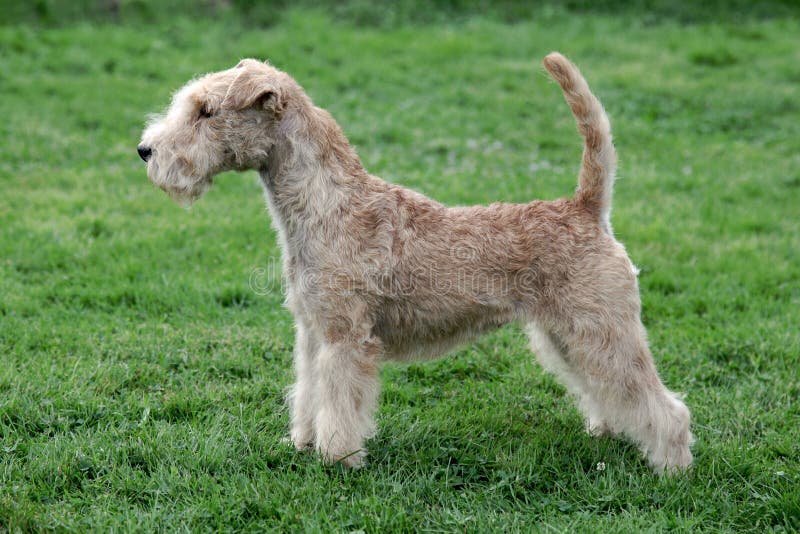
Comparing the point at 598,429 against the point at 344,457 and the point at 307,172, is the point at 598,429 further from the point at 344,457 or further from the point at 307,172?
the point at 307,172

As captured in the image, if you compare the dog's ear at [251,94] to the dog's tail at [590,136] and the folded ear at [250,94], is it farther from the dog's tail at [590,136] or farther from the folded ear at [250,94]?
the dog's tail at [590,136]

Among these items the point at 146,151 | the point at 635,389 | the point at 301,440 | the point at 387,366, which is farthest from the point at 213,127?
the point at 635,389

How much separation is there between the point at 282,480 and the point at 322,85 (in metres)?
8.25

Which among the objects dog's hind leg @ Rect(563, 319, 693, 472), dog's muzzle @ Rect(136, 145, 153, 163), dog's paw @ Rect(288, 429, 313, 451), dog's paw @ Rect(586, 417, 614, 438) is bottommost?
dog's paw @ Rect(586, 417, 614, 438)

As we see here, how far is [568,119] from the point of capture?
35.0ft

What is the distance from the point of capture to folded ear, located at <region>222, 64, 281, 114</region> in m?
3.90

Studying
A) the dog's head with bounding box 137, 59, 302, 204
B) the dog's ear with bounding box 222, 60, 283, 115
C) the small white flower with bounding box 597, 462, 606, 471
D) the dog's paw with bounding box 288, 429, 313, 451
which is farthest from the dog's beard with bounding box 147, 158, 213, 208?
the small white flower with bounding box 597, 462, 606, 471

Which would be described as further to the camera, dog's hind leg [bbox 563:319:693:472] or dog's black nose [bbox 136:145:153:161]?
dog's hind leg [bbox 563:319:693:472]

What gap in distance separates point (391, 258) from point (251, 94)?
3.50ft

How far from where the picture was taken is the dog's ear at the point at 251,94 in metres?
3.90

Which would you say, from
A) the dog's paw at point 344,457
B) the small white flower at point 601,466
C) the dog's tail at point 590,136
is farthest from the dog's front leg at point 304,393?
the dog's tail at point 590,136

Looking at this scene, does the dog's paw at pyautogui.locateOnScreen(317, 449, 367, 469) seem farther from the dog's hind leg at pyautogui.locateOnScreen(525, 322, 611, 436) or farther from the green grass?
the dog's hind leg at pyautogui.locateOnScreen(525, 322, 611, 436)

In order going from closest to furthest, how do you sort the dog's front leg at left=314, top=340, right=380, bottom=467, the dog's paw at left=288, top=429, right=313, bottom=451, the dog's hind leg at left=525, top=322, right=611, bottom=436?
the dog's front leg at left=314, top=340, right=380, bottom=467 < the dog's paw at left=288, top=429, right=313, bottom=451 < the dog's hind leg at left=525, top=322, right=611, bottom=436

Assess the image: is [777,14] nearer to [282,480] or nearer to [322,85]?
[322,85]
